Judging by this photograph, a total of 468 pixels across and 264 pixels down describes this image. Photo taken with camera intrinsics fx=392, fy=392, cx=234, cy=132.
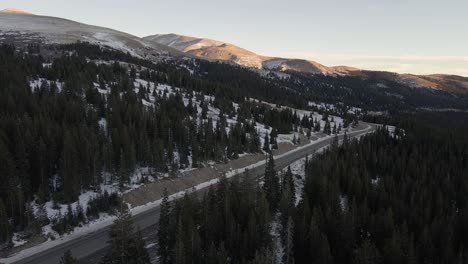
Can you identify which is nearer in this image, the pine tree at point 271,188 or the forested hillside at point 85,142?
the forested hillside at point 85,142

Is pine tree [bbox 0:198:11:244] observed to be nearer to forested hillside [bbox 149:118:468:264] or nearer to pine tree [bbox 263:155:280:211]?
forested hillside [bbox 149:118:468:264]

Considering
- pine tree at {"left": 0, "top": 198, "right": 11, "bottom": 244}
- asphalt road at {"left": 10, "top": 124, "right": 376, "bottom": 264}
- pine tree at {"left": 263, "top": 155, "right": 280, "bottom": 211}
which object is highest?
pine tree at {"left": 263, "top": 155, "right": 280, "bottom": 211}

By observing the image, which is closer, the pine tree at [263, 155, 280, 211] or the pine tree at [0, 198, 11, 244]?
the pine tree at [0, 198, 11, 244]

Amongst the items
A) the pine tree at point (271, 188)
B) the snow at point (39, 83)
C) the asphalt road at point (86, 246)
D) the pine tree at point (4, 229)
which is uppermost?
the snow at point (39, 83)

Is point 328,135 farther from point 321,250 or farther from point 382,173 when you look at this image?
point 321,250

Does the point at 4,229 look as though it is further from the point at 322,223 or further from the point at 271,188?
the point at 322,223

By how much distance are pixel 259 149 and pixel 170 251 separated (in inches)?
2868

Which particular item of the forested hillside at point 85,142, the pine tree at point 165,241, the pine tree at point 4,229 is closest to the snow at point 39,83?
the forested hillside at point 85,142

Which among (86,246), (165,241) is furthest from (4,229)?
(165,241)

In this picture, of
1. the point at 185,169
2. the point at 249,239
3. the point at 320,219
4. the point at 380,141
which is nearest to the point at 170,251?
the point at 249,239

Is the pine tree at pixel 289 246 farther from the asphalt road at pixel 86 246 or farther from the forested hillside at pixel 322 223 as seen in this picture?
the asphalt road at pixel 86 246

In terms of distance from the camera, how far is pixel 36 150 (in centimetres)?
6900

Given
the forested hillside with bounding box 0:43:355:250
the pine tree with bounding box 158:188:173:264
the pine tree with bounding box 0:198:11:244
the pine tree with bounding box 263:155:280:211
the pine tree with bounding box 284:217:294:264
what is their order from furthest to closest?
the pine tree with bounding box 263:155:280:211 → the forested hillside with bounding box 0:43:355:250 → the pine tree with bounding box 284:217:294:264 → the pine tree with bounding box 0:198:11:244 → the pine tree with bounding box 158:188:173:264

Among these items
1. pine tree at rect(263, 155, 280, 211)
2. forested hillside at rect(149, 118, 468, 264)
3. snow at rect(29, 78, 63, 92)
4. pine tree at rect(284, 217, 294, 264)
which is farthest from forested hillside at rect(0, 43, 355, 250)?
pine tree at rect(284, 217, 294, 264)
